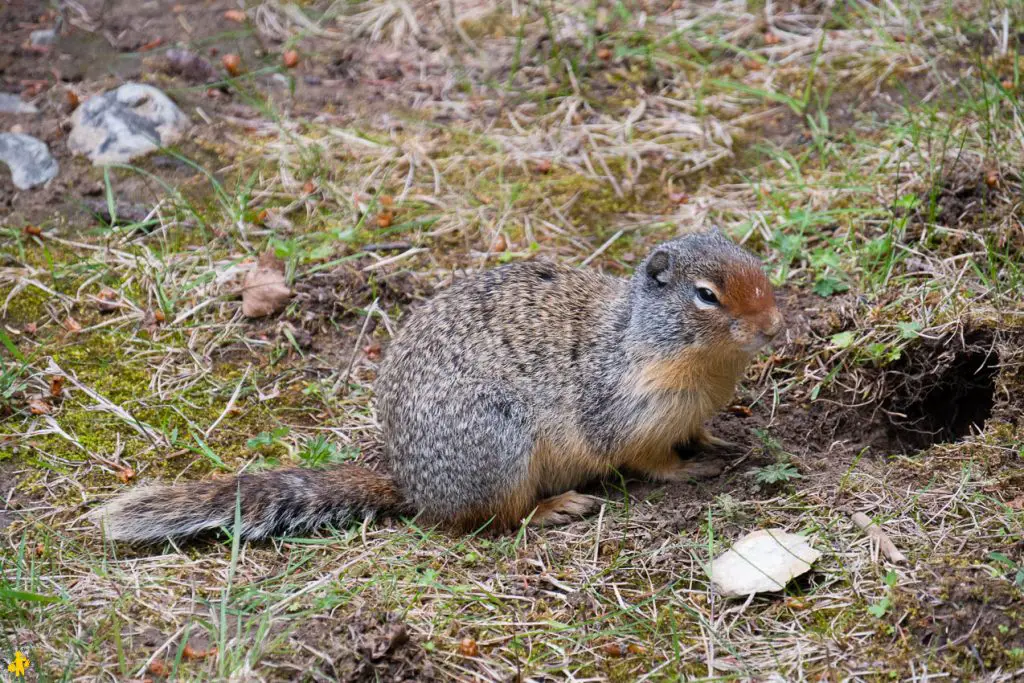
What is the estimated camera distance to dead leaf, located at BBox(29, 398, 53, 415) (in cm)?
516

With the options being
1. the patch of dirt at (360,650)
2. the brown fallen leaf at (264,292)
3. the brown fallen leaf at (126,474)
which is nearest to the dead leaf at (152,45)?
the brown fallen leaf at (264,292)

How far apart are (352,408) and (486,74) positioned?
325 cm

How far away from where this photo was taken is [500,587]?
167 inches

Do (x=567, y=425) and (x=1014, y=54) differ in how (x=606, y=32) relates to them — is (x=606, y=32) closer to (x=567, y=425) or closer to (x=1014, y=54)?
(x=1014, y=54)

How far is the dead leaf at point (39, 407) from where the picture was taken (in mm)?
5164

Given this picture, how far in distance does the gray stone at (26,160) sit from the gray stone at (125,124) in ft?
0.60

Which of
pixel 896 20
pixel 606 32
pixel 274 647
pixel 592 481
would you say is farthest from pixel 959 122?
pixel 274 647

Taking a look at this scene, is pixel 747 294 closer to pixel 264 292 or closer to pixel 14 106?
pixel 264 292

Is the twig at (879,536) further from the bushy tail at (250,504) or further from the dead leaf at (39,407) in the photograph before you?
the dead leaf at (39,407)

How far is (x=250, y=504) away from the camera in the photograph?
4492mm

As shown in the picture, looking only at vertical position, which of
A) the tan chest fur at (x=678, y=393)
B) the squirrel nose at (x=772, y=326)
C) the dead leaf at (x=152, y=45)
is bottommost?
the tan chest fur at (x=678, y=393)

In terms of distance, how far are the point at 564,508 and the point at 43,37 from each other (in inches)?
216

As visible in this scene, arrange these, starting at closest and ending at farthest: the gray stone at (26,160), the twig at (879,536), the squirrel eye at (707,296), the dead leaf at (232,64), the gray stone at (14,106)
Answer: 1. the twig at (879,536)
2. the squirrel eye at (707,296)
3. the gray stone at (26,160)
4. the gray stone at (14,106)
5. the dead leaf at (232,64)

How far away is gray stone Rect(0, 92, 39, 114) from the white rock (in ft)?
17.8
